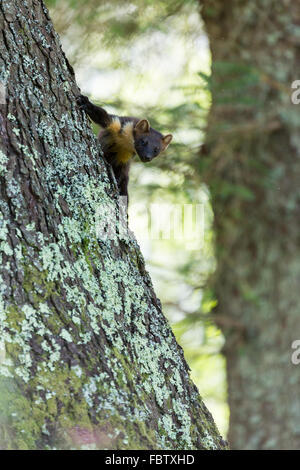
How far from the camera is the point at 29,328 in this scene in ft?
7.48

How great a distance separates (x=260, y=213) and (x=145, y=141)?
1.98m

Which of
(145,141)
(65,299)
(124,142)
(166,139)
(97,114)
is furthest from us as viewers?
(166,139)

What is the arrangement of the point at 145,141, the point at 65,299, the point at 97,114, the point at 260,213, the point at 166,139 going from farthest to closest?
the point at 260,213, the point at 166,139, the point at 145,141, the point at 97,114, the point at 65,299

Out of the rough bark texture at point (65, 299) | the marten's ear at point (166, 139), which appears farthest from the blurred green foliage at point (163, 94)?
the rough bark texture at point (65, 299)

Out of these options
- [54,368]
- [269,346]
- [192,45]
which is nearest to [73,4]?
[192,45]

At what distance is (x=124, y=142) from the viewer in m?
5.45

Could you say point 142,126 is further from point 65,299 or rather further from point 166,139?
point 65,299

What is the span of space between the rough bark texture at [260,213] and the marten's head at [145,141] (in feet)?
3.14

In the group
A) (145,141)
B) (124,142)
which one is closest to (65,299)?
(124,142)

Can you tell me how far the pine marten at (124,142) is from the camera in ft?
17.3

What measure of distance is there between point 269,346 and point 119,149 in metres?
2.91

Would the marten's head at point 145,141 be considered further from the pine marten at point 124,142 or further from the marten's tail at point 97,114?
the marten's tail at point 97,114

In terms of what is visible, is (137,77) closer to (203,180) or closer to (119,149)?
(203,180)

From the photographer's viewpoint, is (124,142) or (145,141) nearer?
(124,142)
